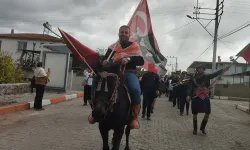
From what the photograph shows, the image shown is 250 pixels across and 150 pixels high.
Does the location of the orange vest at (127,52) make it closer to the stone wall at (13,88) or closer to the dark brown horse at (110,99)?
the dark brown horse at (110,99)

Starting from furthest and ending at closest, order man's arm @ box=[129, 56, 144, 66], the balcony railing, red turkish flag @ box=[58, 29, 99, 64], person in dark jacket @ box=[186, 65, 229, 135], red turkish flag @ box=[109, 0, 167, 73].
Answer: the balcony railing, person in dark jacket @ box=[186, 65, 229, 135], red turkish flag @ box=[109, 0, 167, 73], man's arm @ box=[129, 56, 144, 66], red turkish flag @ box=[58, 29, 99, 64]

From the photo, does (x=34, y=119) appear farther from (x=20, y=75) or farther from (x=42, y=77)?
(x=20, y=75)

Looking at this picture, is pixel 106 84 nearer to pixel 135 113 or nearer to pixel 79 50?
pixel 79 50

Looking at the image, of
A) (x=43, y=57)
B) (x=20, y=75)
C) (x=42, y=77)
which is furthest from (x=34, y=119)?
(x=43, y=57)

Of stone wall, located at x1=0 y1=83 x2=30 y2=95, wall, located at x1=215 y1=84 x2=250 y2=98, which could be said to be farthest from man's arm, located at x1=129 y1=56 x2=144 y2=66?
wall, located at x1=215 y1=84 x2=250 y2=98

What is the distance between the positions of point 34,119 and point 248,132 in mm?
6662

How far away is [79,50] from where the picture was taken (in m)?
5.24

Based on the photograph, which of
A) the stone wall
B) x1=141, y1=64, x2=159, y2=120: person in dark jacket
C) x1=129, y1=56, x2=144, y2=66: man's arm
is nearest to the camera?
x1=129, y1=56, x2=144, y2=66: man's arm

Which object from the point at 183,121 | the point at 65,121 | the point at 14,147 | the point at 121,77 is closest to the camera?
the point at 121,77

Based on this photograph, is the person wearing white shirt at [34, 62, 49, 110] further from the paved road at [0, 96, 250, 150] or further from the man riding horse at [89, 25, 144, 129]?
the man riding horse at [89, 25, 144, 129]

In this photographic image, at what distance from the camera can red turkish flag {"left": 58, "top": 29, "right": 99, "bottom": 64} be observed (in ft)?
16.8

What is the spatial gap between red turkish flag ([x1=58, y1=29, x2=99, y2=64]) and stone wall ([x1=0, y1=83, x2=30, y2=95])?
10.2 m

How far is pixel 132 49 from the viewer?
5340 mm

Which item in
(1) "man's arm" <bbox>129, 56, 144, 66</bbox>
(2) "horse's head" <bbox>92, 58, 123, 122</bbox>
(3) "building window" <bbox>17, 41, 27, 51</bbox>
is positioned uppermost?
(3) "building window" <bbox>17, 41, 27, 51</bbox>
